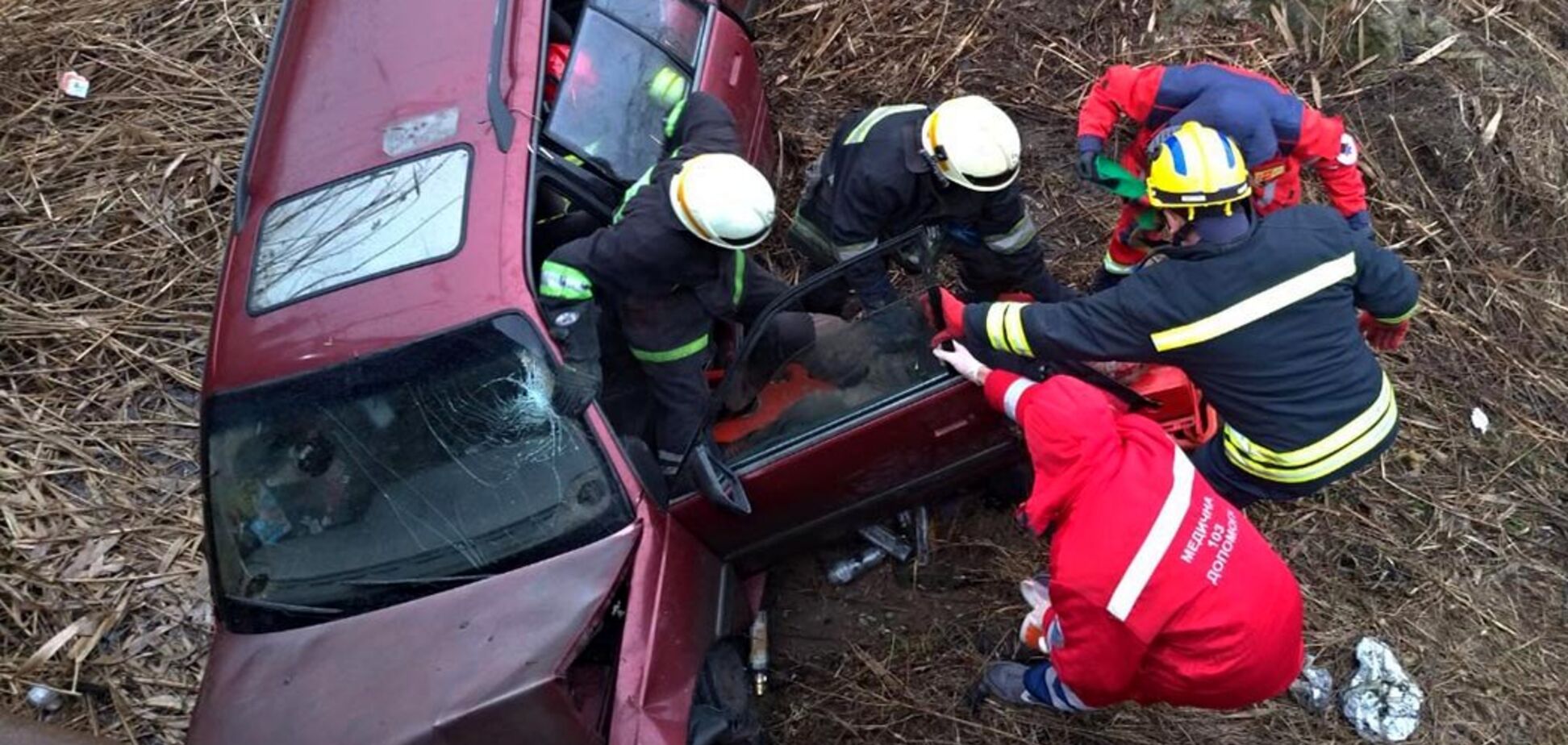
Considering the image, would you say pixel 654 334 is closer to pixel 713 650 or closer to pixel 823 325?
pixel 823 325

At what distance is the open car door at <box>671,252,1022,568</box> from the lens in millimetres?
3236

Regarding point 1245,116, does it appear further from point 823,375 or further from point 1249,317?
point 823,375

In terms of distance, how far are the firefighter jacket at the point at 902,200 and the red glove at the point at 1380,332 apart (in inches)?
40.5

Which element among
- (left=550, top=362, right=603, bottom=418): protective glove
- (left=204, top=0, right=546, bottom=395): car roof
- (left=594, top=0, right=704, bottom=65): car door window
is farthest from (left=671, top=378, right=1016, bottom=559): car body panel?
(left=594, top=0, right=704, bottom=65): car door window

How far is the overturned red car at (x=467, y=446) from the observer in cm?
283

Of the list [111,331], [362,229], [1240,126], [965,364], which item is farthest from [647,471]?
[111,331]

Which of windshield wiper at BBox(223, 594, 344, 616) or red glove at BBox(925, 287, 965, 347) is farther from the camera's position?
A: red glove at BBox(925, 287, 965, 347)

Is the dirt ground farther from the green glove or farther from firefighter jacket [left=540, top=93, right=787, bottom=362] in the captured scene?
firefighter jacket [left=540, top=93, right=787, bottom=362]

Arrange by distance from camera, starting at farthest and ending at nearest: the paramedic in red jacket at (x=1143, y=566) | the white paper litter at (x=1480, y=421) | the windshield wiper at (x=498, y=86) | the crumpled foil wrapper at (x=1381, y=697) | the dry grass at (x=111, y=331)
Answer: the white paper litter at (x=1480, y=421)
the dry grass at (x=111, y=331)
the crumpled foil wrapper at (x=1381, y=697)
the windshield wiper at (x=498, y=86)
the paramedic in red jacket at (x=1143, y=566)

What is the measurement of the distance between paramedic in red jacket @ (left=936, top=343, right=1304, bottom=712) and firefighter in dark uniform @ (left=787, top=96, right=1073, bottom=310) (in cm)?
92

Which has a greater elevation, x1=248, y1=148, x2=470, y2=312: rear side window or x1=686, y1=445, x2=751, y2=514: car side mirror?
x1=248, y1=148, x2=470, y2=312: rear side window

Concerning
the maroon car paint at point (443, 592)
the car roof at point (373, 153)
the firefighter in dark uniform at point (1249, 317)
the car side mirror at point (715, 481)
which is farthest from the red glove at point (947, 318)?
the car roof at point (373, 153)

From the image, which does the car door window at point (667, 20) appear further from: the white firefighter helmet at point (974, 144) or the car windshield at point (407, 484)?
the car windshield at point (407, 484)

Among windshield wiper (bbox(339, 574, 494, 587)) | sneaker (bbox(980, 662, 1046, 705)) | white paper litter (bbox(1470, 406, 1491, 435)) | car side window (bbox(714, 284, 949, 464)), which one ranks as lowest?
white paper litter (bbox(1470, 406, 1491, 435))
